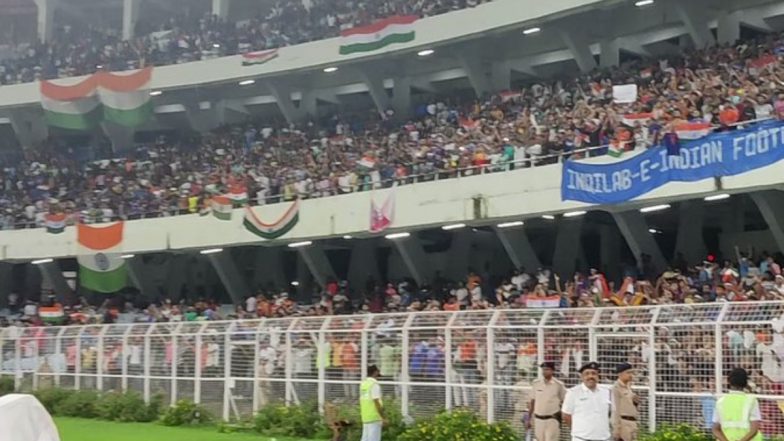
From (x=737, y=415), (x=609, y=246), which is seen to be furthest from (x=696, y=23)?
(x=737, y=415)

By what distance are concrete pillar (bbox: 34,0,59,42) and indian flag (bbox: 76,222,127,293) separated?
14848mm

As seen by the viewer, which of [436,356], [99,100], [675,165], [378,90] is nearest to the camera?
[436,356]

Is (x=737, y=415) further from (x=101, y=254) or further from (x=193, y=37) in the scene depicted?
(x=193, y=37)

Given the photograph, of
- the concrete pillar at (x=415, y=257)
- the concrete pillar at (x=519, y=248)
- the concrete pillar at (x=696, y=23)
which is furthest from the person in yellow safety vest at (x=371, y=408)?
the concrete pillar at (x=696, y=23)

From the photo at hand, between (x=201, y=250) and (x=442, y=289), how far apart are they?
342 inches

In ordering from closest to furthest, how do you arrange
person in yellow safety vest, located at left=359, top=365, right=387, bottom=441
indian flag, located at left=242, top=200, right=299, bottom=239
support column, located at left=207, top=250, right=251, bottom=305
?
person in yellow safety vest, located at left=359, top=365, right=387, bottom=441, indian flag, located at left=242, top=200, right=299, bottom=239, support column, located at left=207, top=250, right=251, bottom=305

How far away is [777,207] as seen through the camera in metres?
21.6

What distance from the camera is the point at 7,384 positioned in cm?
2342

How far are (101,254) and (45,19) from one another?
54.0 ft

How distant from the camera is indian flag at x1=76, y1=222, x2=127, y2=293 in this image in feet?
108

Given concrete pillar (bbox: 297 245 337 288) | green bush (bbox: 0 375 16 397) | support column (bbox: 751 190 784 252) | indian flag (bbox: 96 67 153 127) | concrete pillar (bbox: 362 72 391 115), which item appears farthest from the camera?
indian flag (bbox: 96 67 153 127)

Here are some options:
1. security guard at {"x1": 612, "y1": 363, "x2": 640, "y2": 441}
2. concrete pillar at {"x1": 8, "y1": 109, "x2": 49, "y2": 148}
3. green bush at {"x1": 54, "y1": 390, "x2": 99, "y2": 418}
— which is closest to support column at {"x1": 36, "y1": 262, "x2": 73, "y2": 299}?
concrete pillar at {"x1": 8, "y1": 109, "x2": 49, "y2": 148}

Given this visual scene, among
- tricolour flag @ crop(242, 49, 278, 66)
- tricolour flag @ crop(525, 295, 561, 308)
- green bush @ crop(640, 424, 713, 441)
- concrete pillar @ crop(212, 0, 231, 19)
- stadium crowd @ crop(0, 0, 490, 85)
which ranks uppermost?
concrete pillar @ crop(212, 0, 231, 19)

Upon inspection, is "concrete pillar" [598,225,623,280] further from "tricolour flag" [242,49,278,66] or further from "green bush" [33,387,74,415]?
"green bush" [33,387,74,415]
